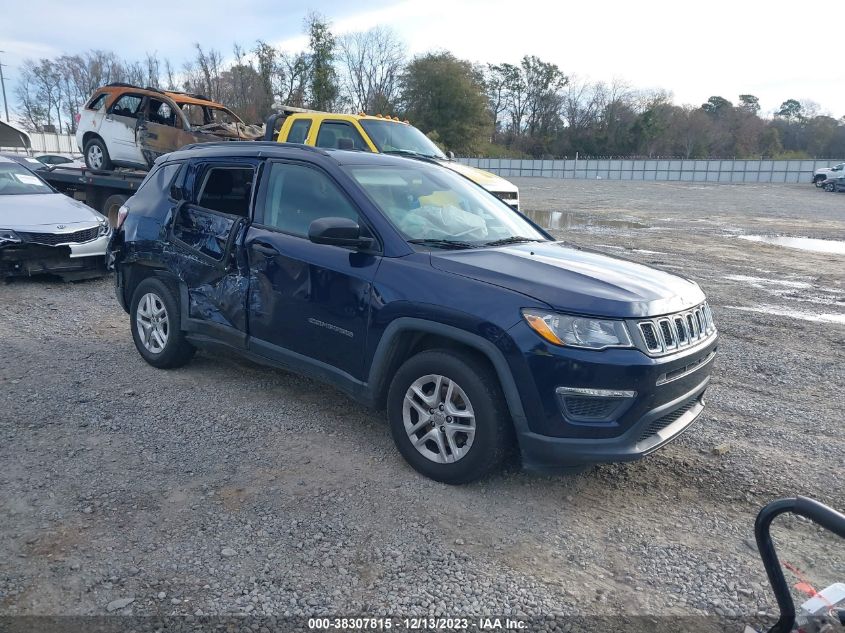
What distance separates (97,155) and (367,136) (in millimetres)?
6161

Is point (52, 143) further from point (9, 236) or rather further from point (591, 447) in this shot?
point (591, 447)

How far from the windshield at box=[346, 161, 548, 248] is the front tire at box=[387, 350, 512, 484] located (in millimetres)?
854

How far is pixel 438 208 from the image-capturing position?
14.8 ft

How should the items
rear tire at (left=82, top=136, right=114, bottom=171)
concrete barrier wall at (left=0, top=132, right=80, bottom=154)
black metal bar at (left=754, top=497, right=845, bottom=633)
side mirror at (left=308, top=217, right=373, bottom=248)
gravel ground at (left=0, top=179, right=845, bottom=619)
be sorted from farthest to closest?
concrete barrier wall at (left=0, top=132, right=80, bottom=154) < rear tire at (left=82, top=136, right=114, bottom=171) < side mirror at (left=308, top=217, right=373, bottom=248) < gravel ground at (left=0, top=179, right=845, bottom=619) < black metal bar at (left=754, top=497, right=845, bottom=633)

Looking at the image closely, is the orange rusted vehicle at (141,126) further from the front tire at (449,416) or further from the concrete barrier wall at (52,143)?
the concrete barrier wall at (52,143)

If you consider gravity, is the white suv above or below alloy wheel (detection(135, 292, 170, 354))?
above

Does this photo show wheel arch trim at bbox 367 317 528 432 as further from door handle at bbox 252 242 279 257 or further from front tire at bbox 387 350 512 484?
door handle at bbox 252 242 279 257

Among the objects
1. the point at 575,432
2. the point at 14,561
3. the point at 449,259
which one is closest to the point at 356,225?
the point at 449,259

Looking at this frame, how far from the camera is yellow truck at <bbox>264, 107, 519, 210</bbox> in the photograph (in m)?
10.2

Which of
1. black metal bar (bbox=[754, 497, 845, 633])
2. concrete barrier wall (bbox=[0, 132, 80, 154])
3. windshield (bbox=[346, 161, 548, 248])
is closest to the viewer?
black metal bar (bbox=[754, 497, 845, 633])

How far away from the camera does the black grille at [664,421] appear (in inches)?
135

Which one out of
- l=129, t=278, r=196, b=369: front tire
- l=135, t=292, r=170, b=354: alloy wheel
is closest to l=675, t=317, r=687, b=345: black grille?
l=129, t=278, r=196, b=369: front tire

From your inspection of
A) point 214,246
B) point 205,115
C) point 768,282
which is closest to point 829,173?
point 768,282

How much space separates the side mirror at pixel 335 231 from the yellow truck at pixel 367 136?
6285mm
